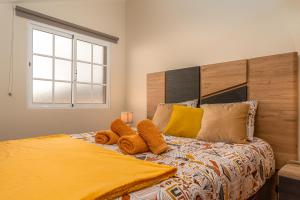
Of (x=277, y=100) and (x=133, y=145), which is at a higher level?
(x=277, y=100)

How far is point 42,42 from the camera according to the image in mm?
2928

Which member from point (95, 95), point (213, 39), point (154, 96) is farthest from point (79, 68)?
point (213, 39)

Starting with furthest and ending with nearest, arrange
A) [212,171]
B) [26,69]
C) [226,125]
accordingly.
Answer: [26,69] < [226,125] < [212,171]

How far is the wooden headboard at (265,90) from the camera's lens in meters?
1.93

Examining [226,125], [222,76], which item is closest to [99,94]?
[222,76]

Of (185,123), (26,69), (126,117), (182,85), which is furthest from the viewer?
(126,117)

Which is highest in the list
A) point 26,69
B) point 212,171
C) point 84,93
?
point 26,69

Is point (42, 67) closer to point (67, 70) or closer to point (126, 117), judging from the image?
point (67, 70)

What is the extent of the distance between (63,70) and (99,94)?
73 cm

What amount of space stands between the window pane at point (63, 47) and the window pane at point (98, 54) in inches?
17.7

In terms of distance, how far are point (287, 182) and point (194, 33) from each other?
6.54ft

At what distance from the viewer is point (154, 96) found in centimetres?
322

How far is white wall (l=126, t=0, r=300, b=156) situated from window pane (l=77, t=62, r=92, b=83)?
695mm

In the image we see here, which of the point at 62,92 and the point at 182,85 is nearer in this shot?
the point at 182,85
